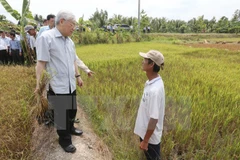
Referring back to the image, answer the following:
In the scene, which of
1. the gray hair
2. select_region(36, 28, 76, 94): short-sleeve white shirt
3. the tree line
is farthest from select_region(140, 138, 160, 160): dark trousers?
the tree line

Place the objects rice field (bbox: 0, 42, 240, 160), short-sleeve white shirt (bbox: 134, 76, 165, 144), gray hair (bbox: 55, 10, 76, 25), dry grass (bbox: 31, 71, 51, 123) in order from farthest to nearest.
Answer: rice field (bbox: 0, 42, 240, 160) → dry grass (bbox: 31, 71, 51, 123) → gray hair (bbox: 55, 10, 76, 25) → short-sleeve white shirt (bbox: 134, 76, 165, 144)

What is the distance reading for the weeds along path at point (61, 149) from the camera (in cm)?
181

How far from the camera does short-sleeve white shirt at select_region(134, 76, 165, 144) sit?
1490 millimetres

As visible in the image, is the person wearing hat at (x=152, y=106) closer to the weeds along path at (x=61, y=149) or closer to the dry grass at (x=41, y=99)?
the weeds along path at (x=61, y=149)

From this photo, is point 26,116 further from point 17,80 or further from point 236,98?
point 236,98

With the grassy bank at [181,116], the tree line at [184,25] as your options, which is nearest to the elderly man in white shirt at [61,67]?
the grassy bank at [181,116]

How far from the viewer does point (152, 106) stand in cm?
149

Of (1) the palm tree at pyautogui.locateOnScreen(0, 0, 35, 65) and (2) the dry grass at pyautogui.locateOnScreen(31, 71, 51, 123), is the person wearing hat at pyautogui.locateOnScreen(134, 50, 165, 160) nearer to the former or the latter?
(2) the dry grass at pyautogui.locateOnScreen(31, 71, 51, 123)

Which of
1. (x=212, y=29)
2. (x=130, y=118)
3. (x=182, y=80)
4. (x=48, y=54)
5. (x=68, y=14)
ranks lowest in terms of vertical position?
(x=130, y=118)

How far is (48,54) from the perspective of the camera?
1.68m

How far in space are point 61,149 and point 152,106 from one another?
93 cm

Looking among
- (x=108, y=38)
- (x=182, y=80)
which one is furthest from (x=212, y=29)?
(x=182, y=80)


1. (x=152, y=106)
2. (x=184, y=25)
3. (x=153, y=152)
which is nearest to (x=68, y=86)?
(x=152, y=106)

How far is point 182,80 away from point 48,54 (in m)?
2.61
